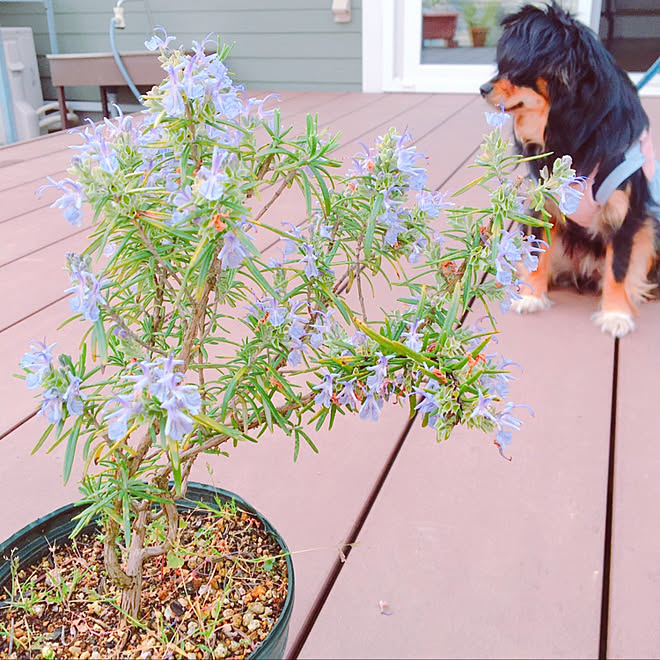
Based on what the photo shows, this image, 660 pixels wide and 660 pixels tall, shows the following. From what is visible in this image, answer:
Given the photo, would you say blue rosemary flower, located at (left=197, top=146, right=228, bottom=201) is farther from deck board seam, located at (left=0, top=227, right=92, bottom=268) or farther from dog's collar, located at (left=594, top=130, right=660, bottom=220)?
deck board seam, located at (left=0, top=227, right=92, bottom=268)

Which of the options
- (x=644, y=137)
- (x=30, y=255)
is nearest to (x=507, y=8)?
(x=644, y=137)

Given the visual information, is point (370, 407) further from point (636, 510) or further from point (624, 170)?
point (624, 170)

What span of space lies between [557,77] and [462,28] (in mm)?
3088

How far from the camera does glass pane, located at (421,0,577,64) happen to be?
4379 mm

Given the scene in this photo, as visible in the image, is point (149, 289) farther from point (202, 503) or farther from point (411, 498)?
point (411, 498)

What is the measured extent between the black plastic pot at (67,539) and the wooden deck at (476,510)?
159 mm

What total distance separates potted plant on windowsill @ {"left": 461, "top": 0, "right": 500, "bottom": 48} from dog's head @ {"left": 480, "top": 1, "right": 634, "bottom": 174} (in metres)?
2.90

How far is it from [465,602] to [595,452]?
44 centimetres

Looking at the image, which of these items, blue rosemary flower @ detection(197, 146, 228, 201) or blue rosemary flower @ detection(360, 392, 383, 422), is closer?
blue rosemary flower @ detection(197, 146, 228, 201)

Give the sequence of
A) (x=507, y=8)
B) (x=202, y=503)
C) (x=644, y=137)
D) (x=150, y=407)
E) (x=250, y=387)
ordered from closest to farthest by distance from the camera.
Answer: (x=150, y=407), (x=250, y=387), (x=202, y=503), (x=644, y=137), (x=507, y=8)

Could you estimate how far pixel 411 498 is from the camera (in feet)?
3.70

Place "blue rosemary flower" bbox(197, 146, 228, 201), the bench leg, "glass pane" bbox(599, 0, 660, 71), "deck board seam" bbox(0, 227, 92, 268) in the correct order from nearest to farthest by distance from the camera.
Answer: "blue rosemary flower" bbox(197, 146, 228, 201)
"deck board seam" bbox(0, 227, 92, 268)
"glass pane" bbox(599, 0, 660, 71)
the bench leg

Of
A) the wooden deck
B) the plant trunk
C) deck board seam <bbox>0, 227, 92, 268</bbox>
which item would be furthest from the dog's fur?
deck board seam <bbox>0, 227, 92, 268</bbox>

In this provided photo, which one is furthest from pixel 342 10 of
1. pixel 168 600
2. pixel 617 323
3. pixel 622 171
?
pixel 168 600
